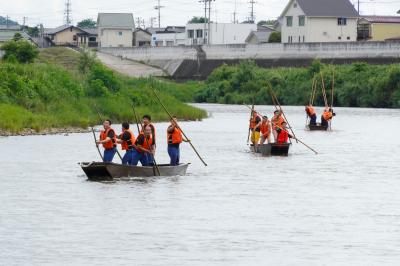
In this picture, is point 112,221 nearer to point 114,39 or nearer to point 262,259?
point 262,259

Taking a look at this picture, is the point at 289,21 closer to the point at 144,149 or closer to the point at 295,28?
the point at 295,28

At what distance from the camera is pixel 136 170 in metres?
30.5

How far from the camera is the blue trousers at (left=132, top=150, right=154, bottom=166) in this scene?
3083cm

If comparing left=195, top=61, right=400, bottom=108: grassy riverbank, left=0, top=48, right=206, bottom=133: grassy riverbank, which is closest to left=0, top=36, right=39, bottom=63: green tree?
left=0, top=48, right=206, bottom=133: grassy riverbank

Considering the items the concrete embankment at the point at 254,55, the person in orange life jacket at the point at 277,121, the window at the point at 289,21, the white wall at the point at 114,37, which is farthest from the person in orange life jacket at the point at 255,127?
the white wall at the point at 114,37

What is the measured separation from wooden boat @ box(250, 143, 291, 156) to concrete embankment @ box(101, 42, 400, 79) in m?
46.4

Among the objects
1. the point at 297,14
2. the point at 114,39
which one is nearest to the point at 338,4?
the point at 297,14

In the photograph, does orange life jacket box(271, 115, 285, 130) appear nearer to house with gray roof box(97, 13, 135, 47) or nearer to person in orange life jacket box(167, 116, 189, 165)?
person in orange life jacket box(167, 116, 189, 165)

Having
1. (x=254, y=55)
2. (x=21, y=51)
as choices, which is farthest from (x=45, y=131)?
(x=254, y=55)

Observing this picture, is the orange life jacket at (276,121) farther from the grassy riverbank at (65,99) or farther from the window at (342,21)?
the window at (342,21)

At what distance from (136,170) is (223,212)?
17.3ft

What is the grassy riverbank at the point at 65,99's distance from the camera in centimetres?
4844

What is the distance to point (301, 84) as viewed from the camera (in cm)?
8550

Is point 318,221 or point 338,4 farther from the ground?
point 338,4
